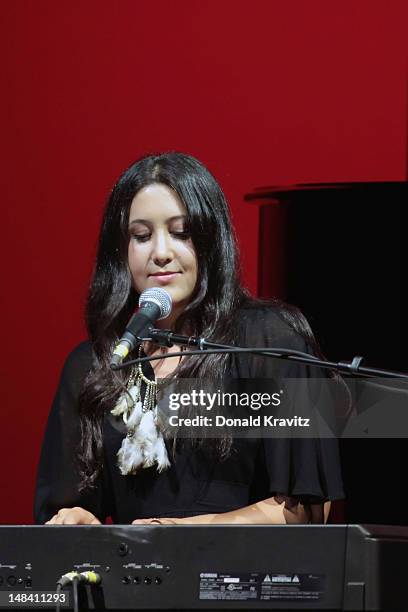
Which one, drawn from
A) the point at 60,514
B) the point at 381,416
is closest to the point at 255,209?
the point at 381,416

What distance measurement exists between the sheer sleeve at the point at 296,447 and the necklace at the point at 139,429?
20 cm

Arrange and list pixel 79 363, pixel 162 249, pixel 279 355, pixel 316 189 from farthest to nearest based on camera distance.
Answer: pixel 316 189 → pixel 79 363 → pixel 162 249 → pixel 279 355

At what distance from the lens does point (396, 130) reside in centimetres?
359

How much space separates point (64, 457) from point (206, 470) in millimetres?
320

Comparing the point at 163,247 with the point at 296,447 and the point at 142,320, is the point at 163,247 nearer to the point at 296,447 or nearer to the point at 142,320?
the point at 296,447

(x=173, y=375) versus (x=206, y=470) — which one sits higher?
(x=173, y=375)

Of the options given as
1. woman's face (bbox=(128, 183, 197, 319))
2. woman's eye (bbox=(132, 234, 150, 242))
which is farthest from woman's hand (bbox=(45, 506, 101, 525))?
woman's eye (bbox=(132, 234, 150, 242))

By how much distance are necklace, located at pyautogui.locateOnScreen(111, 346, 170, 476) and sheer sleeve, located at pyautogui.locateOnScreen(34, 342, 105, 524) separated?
122mm

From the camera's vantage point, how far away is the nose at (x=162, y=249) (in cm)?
245

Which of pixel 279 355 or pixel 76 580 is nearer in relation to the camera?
pixel 76 580

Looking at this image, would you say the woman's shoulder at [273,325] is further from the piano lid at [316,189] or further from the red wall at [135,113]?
the red wall at [135,113]

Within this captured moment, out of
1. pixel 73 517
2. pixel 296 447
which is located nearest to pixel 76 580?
pixel 73 517

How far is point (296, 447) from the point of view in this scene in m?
2.32

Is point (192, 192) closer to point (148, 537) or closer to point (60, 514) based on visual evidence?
point (60, 514)
